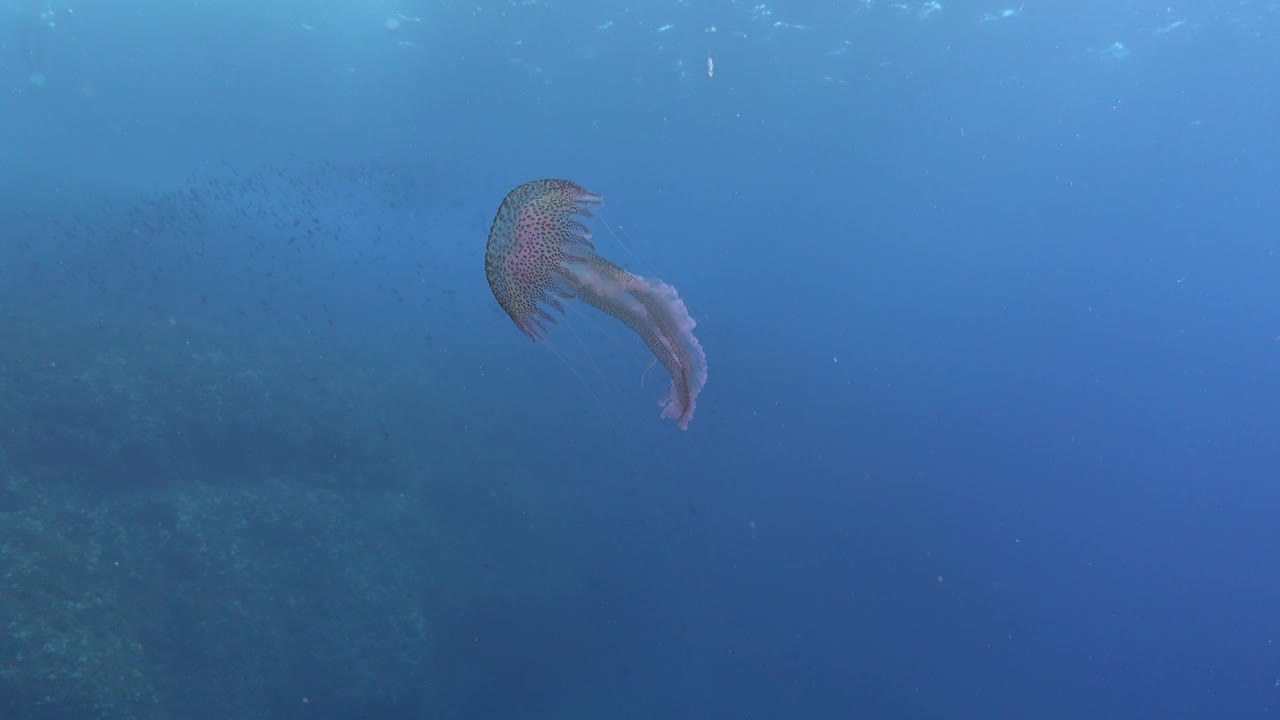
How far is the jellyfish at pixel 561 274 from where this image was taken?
3.33m

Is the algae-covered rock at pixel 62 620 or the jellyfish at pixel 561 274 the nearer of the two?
the jellyfish at pixel 561 274

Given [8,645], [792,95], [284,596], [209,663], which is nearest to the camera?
[8,645]

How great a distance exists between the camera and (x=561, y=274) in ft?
11.4

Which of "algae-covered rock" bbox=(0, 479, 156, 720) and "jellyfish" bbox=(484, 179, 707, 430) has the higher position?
"jellyfish" bbox=(484, 179, 707, 430)

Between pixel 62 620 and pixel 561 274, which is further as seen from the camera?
pixel 62 620

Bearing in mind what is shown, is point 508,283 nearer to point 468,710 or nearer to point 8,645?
point 8,645

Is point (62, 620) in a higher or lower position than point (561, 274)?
lower

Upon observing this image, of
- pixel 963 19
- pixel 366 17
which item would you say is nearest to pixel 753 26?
pixel 963 19

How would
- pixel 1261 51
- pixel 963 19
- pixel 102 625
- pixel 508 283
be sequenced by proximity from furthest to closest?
pixel 963 19
pixel 1261 51
pixel 102 625
pixel 508 283

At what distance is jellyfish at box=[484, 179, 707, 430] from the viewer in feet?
10.9

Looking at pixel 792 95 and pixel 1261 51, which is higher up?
pixel 1261 51

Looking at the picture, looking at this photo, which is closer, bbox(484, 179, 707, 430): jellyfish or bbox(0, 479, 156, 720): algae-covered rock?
bbox(484, 179, 707, 430): jellyfish

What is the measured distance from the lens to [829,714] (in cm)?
1170

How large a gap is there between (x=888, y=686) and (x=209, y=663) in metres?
11.0
